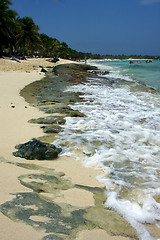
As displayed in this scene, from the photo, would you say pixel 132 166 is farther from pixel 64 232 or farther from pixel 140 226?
pixel 64 232

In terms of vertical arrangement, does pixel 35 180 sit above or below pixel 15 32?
→ below

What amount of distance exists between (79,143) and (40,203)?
1.93 m

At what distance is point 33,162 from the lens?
3008 millimetres

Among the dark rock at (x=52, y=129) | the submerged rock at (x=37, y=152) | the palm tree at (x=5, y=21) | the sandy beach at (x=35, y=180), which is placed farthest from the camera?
the palm tree at (x=5, y=21)

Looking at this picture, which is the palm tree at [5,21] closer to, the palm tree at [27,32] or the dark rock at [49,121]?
the palm tree at [27,32]

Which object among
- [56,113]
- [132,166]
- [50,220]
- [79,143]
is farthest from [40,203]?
[56,113]

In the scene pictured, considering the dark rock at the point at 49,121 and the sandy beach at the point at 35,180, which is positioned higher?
the dark rock at the point at 49,121

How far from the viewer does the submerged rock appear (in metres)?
3.14

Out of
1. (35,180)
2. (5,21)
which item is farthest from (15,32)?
(35,180)

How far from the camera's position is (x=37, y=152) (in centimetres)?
315

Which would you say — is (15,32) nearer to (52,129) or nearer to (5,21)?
(5,21)

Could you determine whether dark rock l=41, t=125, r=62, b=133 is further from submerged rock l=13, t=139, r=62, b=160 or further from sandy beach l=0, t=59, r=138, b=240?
submerged rock l=13, t=139, r=62, b=160

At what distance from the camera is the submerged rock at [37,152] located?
124 inches

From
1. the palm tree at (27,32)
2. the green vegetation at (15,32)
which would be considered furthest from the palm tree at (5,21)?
the palm tree at (27,32)
